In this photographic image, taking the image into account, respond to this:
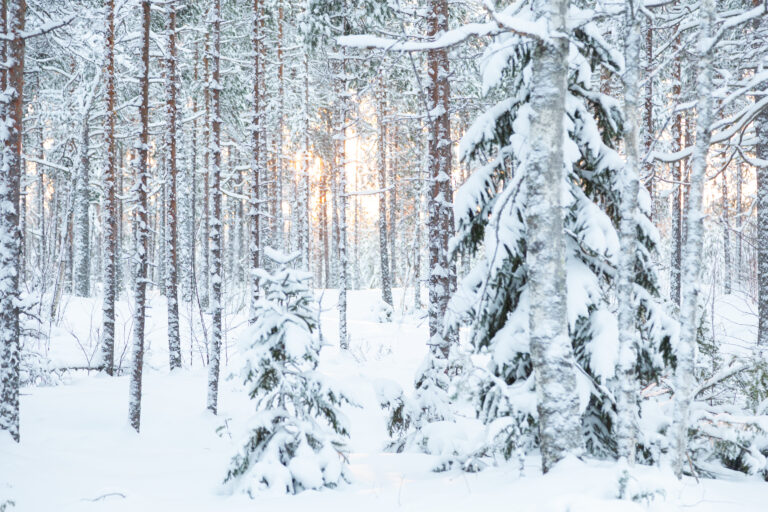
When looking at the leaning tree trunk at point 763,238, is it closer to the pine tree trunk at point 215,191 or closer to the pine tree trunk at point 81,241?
the pine tree trunk at point 215,191

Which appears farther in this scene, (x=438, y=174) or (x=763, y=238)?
(x=763, y=238)

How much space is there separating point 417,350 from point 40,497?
40.7 ft

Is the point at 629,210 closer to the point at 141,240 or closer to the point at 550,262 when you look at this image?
the point at 550,262

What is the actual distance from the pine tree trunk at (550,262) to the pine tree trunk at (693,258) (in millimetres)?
1010

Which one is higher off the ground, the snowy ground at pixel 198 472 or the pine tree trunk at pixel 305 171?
the pine tree trunk at pixel 305 171

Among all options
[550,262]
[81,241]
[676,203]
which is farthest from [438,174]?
[81,241]

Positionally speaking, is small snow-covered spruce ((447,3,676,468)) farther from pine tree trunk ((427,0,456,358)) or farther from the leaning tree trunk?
the leaning tree trunk

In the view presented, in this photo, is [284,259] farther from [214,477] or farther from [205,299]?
[205,299]

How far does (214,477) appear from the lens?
725cm

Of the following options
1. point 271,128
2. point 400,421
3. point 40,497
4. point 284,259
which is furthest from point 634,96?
point 271,128

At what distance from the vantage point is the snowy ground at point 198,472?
14.7 feet

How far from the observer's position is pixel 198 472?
24.8 feet

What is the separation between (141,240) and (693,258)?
29.4 feet

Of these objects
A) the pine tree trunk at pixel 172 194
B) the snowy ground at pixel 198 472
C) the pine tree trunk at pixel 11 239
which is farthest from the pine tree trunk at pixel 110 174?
the pine tree trunk at pixel 11 239
